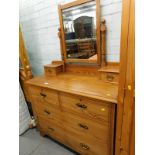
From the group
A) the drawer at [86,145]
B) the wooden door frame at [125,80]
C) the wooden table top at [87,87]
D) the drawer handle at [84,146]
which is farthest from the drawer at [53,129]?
the wooden door frame at [125,80]

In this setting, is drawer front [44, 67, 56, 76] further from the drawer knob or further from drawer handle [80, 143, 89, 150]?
drawer handle [80, 143, 89, 150]

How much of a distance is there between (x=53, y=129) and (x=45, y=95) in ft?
1.70

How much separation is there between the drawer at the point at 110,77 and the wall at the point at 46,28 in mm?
224

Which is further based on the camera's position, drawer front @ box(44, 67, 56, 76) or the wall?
drawer front @ box(44, 67, 56, 76)

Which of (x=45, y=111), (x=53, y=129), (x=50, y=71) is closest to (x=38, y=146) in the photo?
(x=53, y=129)

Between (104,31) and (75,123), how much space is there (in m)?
1.02

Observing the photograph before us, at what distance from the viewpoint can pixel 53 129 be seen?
1673 millimetres

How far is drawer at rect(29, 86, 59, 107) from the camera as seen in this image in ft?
4.60

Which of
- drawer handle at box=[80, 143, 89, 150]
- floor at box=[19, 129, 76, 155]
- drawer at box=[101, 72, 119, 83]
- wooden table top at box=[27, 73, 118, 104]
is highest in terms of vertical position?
drawer at box=[101, 72, 119, 83]

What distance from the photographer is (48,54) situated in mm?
1963

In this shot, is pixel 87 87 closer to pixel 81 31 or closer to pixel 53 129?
pixel 81 31

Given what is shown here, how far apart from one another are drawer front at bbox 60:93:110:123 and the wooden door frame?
0.15 m

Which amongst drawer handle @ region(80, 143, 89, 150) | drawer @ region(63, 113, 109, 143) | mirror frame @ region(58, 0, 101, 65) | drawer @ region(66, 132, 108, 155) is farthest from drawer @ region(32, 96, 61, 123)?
mirror frame @ region(58, 0, 101, 65)
